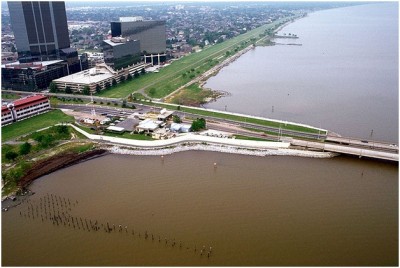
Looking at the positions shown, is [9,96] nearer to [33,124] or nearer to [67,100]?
[67,100]

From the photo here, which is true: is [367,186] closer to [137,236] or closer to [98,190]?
[137,236]

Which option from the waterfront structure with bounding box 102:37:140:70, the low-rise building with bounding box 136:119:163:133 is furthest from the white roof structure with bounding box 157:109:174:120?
the waterfront structure with bounding box 102:37:140:70

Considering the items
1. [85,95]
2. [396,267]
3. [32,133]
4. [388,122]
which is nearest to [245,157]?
[396,267]

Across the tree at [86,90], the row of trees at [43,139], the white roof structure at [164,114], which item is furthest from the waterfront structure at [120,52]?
the row of trees at [43,139]

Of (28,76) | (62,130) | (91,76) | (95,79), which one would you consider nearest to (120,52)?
(91,76)

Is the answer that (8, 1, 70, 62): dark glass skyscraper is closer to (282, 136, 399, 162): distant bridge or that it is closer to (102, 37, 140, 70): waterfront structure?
(102, 37, 140, 70): waterfront structure
